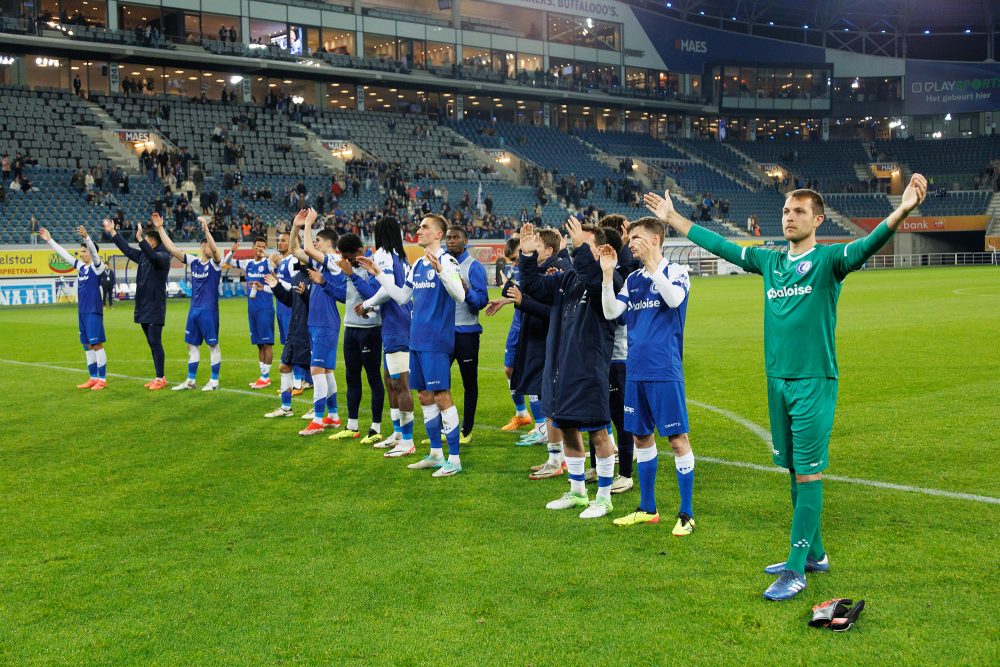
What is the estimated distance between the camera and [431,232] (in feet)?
27.1

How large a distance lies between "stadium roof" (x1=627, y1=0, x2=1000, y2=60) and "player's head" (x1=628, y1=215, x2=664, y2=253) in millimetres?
77526

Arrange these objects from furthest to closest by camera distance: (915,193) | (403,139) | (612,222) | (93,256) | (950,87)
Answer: (950,87) → (403,139) → (93,256) → (612,222) → (915,193)

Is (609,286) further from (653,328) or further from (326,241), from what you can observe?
(326,241)

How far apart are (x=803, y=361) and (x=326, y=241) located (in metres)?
6.99

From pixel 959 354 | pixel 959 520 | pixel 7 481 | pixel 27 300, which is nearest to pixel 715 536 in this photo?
pixel 959 520

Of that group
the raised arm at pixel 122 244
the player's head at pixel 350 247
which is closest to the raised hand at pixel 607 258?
the player's head at pixel 350 247

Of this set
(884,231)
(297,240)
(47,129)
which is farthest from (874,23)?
(884,231)

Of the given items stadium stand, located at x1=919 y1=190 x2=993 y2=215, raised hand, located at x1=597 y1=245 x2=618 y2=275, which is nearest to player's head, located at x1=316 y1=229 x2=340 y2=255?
raised hand, located at x1=597 y1=245 x2=618 y2=275

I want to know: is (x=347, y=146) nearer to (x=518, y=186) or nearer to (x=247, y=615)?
(x=518, y=186)

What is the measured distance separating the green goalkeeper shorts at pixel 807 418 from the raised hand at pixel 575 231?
77.8 inches

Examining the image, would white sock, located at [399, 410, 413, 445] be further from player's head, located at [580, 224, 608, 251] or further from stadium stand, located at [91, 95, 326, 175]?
stadium stand, located at [91, 95, 326, 175]

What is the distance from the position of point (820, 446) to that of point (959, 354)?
11.7 meters

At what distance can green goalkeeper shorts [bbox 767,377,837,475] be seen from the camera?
538 cm

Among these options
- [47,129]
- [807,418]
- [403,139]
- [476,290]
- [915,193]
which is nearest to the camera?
[915,193]
